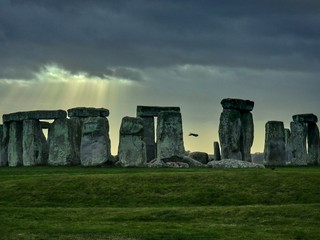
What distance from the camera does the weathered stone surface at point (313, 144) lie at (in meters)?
52.1

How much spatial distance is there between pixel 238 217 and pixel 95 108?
26536 mm

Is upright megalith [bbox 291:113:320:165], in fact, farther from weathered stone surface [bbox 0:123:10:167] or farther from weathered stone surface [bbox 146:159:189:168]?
weathered stone surface [bbox 0:123:10:167]

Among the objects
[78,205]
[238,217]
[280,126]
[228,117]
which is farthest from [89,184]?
[280,126]

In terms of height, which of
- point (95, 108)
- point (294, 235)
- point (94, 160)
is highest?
point (95, 108)

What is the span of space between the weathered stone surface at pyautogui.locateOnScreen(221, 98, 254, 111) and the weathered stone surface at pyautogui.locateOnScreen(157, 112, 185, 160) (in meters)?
2.84

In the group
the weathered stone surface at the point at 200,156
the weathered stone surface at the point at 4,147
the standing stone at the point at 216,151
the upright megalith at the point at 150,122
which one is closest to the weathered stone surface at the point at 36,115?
the weathered stone surface at the point at 4,147

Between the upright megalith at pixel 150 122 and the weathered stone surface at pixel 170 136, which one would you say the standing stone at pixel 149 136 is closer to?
the upright megalith at pixel 150 122

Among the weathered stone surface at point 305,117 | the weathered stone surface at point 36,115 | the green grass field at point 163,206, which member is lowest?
the green grass field at point 163,206

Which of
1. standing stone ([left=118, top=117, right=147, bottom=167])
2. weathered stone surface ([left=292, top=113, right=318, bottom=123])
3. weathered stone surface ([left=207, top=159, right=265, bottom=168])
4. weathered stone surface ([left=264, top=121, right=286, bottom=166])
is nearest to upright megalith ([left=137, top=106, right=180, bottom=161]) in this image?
weathered stone surface ([left=264, top=121, right=286, bottom=166])

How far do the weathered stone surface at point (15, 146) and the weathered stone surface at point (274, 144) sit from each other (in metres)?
16.2

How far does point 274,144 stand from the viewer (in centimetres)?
4853

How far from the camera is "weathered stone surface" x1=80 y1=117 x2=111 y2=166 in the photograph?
148 feet

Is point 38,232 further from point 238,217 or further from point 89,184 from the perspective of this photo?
point 89,184

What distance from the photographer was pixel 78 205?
28.5 meters
